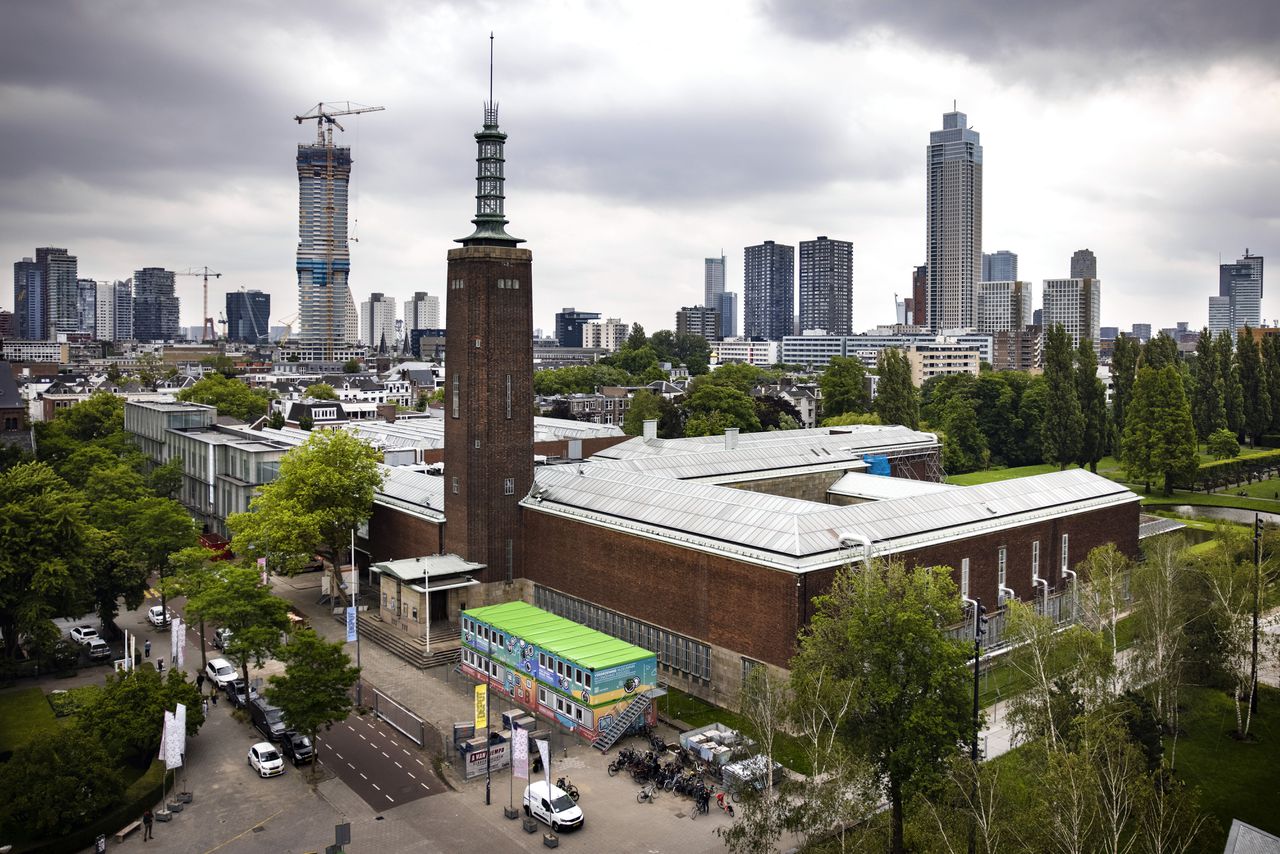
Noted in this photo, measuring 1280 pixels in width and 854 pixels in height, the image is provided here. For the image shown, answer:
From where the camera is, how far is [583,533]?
51125 mm

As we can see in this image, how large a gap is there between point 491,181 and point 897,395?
63.9 metres

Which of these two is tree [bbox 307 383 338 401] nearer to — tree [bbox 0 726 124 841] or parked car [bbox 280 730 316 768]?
parked car [bbox 280 730 316 768]

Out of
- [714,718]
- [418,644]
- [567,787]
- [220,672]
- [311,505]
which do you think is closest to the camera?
[567,787]

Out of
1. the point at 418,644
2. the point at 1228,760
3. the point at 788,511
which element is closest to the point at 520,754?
the point at 788,511

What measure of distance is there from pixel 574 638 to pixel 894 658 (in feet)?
62.7

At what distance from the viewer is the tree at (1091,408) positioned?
98.1m

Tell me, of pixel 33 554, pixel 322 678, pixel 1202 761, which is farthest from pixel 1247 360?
pixel 33 554

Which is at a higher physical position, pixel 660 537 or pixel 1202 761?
pixel 660 537

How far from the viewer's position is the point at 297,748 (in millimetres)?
38250

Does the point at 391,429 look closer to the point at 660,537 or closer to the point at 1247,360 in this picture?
the point at 660,537

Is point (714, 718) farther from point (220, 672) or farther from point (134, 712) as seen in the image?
point (220, 672)

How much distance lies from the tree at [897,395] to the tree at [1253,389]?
41.0 m

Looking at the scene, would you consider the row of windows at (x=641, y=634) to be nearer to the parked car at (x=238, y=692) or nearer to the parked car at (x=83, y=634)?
the parked car at (x=238, y=692)

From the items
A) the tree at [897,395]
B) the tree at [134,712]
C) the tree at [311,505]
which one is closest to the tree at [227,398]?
the tree at [311,505]
